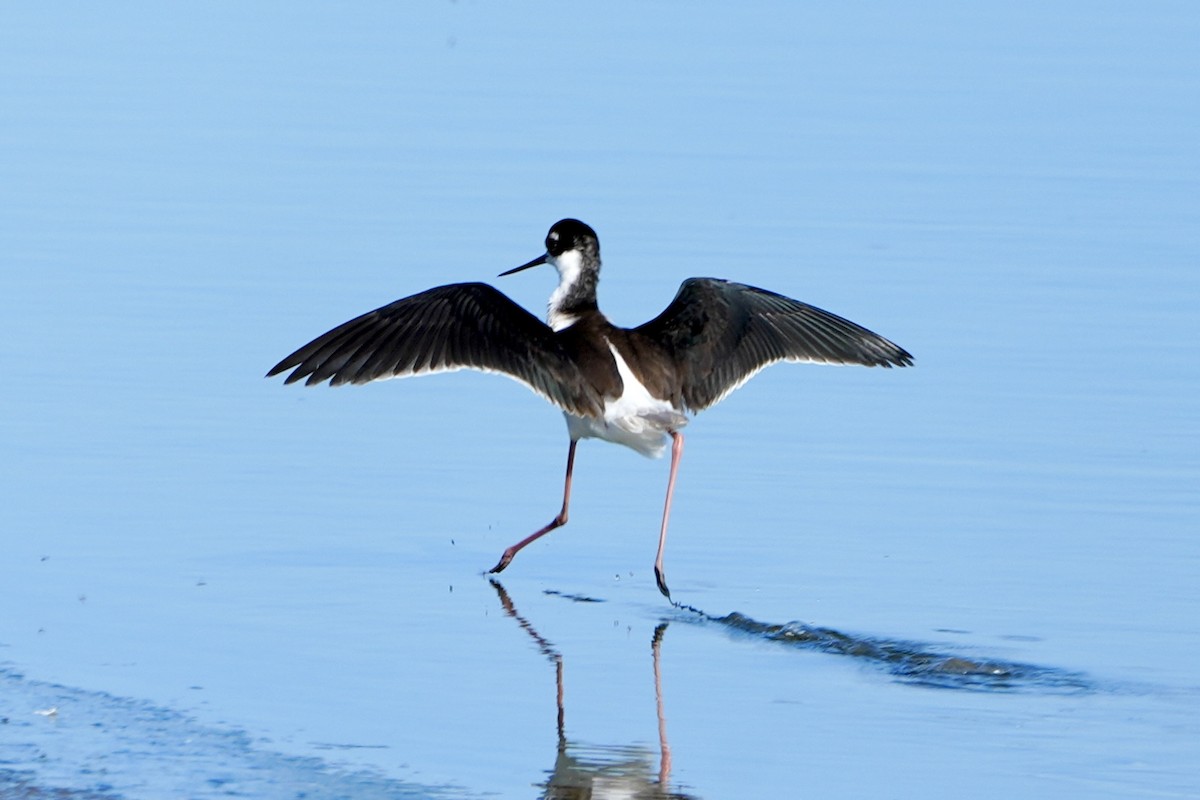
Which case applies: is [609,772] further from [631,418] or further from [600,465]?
[600,465]

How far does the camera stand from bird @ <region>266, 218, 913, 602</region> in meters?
8.77

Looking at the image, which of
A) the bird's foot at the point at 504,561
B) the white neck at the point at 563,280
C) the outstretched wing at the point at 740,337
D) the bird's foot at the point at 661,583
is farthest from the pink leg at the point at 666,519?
the white neck at the point at 563,280

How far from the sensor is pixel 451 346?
29.0 ft

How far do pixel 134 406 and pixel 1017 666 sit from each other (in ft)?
15.6

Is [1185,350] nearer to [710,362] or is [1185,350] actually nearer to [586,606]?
[710,362]

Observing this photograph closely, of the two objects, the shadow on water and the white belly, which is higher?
the white belly

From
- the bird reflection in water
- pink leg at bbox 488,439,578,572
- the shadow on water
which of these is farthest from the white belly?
the bird reflection in water

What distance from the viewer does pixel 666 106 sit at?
1912 centimetres

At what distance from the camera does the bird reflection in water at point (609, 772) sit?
21.1ft

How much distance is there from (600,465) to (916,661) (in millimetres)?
3248

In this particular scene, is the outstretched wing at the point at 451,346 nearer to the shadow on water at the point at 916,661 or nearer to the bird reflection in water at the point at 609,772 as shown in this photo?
the shadow on water at the point at 916,661

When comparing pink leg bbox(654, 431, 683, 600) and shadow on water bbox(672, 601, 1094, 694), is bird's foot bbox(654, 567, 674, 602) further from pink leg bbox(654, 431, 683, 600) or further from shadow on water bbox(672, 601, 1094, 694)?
shadow on water bbox(672, 601, 1094, 694)

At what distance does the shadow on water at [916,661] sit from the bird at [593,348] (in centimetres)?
58

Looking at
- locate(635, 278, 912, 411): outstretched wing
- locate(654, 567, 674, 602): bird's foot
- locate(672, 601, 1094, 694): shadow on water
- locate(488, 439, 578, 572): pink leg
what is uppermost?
locate(635, 278, 912, 411): outstretched wing
